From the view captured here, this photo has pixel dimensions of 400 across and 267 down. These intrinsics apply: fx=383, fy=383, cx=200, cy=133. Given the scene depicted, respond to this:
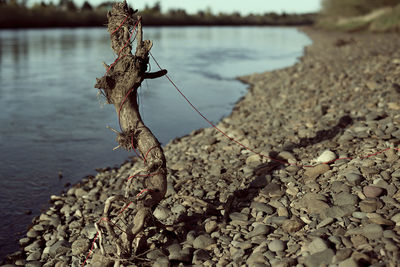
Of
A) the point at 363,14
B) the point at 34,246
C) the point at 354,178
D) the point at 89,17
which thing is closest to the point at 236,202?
the point at 354,178

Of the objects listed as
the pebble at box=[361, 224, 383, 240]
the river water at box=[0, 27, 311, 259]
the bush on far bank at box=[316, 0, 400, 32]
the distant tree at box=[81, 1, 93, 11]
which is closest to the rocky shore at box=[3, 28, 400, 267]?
the pebble at box=[361, 224, 383, 240]

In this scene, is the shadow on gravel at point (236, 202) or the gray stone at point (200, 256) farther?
the shadow on gravel at point (236, 202)

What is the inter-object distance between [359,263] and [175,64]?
62.0 ft

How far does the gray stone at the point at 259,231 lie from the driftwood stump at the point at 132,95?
39.1 inches

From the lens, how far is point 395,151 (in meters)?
4.88

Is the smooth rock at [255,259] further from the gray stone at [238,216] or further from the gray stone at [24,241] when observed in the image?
the gray stone at [24,241]

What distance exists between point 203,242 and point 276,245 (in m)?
0.76

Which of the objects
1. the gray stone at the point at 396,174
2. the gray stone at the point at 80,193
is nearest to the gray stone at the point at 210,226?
the gray stone at the point at 396,174

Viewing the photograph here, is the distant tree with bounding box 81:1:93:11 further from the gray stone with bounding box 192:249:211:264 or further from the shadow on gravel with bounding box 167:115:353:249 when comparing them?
the gray stone with bounding box 192:249:211:264

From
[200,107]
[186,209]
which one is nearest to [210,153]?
[186,209]

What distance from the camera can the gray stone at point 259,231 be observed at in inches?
150

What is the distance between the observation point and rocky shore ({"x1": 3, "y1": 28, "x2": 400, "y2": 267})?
11.4ft

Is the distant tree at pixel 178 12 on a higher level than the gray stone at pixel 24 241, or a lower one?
higher

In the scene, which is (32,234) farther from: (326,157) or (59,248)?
(326,157)
